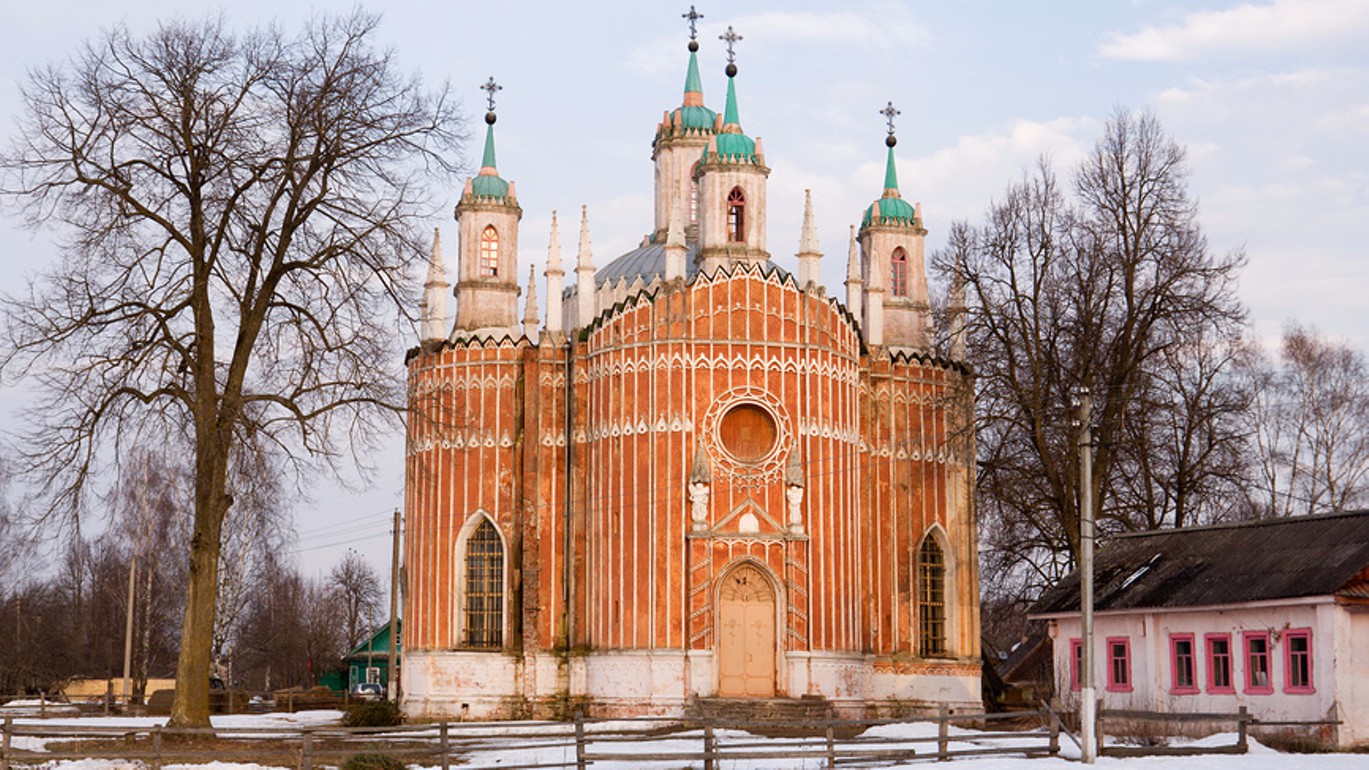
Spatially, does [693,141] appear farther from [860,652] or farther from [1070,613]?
[1070,613]

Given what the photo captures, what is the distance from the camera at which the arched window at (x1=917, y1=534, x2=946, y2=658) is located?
4559 centimetres

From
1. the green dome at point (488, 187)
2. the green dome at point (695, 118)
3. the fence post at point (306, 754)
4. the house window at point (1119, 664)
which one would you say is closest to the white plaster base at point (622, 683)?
the house window at point (1119, 664)

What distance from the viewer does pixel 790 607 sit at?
4147 cm

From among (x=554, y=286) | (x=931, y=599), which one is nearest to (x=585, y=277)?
(x=554, y=286)

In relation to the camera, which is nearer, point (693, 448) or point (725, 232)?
point (693, 448)

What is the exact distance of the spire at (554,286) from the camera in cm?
4553

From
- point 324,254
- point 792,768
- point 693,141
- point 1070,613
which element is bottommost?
point 792,768

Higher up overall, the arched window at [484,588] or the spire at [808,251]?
the spire at [808,251]

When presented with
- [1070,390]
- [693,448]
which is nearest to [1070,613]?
[1070,390]

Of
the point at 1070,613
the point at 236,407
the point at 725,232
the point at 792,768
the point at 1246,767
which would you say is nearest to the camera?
the point at 1246,767

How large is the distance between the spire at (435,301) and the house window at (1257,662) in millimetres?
23593

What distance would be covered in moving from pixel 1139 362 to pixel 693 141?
Result: 15.7 m

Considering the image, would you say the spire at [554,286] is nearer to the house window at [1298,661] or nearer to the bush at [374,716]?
the bush at [374,716]

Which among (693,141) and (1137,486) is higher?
(693,141)
